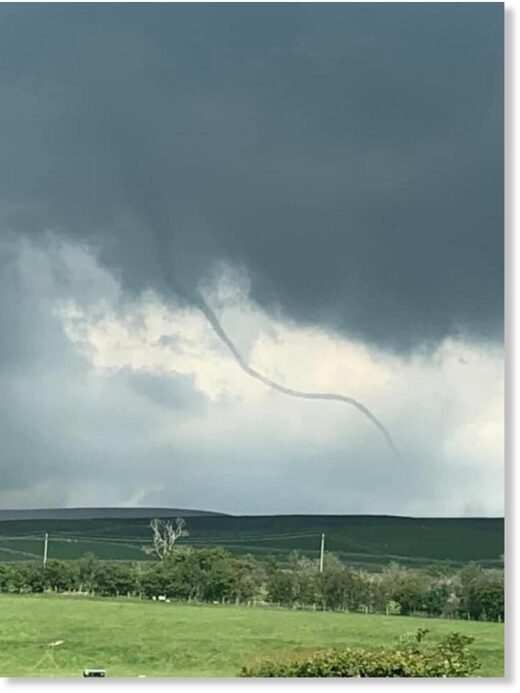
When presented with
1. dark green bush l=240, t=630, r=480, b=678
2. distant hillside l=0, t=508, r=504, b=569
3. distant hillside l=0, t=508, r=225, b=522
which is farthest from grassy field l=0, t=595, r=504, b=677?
distant hillside l=0, t=508, r=225, b=522

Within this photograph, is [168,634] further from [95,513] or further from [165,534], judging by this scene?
[95,513]

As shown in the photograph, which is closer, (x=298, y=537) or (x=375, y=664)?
(x=375, y=664)

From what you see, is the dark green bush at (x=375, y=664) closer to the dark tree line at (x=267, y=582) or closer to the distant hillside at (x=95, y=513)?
the dark tree line at (x=267, y=582)

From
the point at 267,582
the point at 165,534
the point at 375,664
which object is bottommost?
the point at 375,664

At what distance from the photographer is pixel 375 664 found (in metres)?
4.16

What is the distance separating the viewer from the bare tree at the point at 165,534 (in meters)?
4.25

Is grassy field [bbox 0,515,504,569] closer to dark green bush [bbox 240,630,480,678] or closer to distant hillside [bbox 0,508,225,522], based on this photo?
distant hillside [bbox 0,508,225,522]

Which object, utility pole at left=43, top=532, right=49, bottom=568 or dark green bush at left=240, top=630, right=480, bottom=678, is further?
utility pole at left=43, top=532, right=49, bottom=568

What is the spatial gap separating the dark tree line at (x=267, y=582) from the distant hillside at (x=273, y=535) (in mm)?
41

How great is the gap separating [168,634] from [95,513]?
0.52 m

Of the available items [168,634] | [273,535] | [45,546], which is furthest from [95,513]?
[273,535]

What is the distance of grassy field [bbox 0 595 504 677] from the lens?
4.14 meters

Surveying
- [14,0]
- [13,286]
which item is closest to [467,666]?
[13,286]

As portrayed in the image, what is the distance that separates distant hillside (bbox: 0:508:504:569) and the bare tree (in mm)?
22
